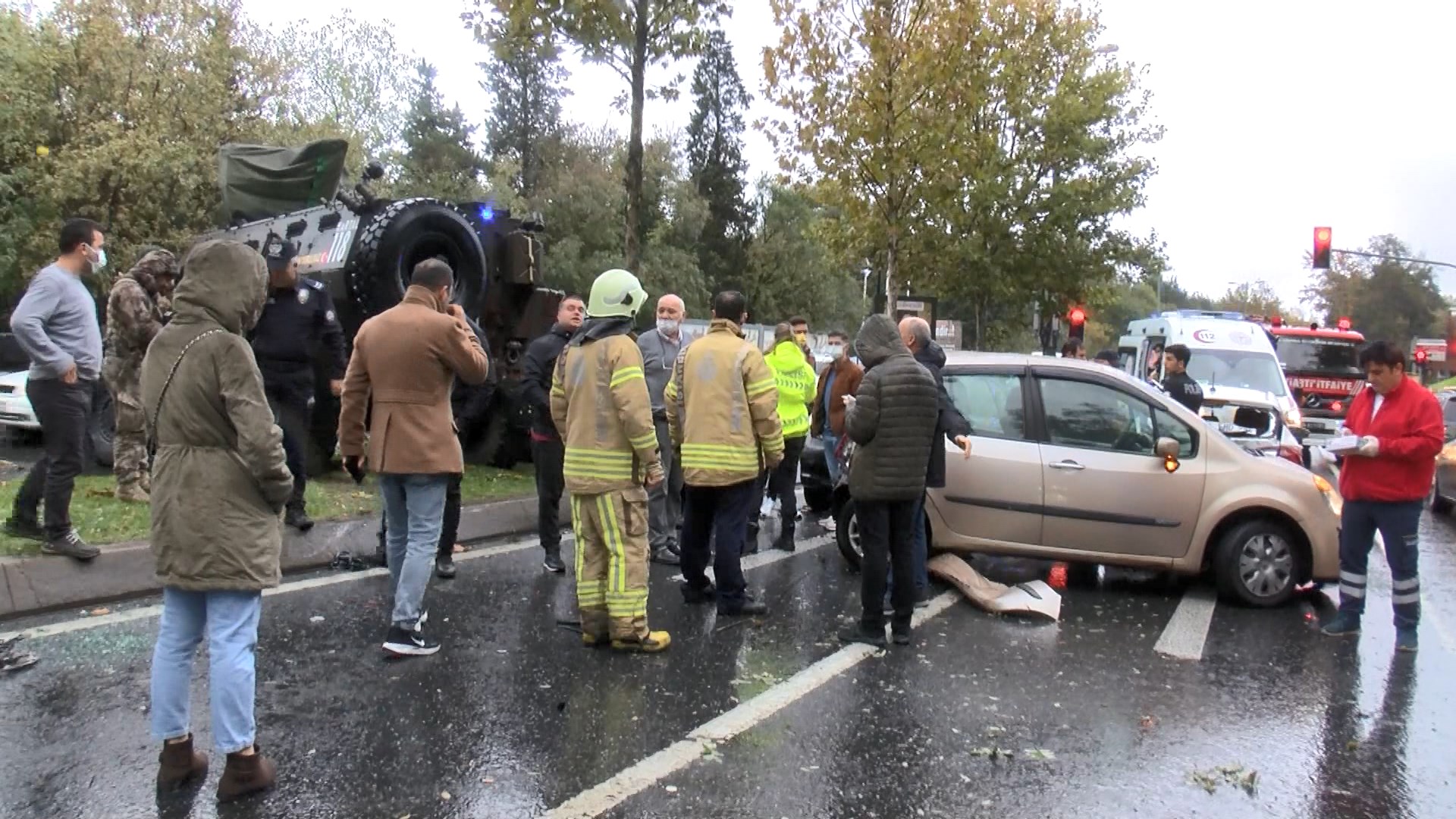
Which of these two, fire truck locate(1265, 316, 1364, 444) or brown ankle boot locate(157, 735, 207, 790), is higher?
fire truck locate(1265, 316, 1364, 444)

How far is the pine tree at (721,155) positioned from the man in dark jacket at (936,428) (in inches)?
1899

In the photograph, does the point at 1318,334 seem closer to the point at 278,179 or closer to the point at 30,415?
the point at 278,179

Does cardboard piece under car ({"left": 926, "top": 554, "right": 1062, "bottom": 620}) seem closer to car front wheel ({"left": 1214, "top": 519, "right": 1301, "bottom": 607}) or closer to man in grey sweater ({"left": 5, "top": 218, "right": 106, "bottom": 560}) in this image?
car front wheel ({"left": 1214, "top": 519, "right": 1301, "bottom": 607})

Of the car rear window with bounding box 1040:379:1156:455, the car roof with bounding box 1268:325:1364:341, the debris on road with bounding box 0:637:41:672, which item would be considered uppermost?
the car roof with bounding box 1268:325:1364:341

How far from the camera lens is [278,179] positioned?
11.6 m

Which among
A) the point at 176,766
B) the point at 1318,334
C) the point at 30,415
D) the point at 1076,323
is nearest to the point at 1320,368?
the point at 1318,334

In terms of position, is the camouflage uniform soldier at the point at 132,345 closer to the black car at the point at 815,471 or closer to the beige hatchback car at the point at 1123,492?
the black car at the point at 815,471

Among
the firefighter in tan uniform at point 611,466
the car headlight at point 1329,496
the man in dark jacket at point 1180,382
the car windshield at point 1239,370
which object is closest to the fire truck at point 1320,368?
the car windshield at point 1239,370

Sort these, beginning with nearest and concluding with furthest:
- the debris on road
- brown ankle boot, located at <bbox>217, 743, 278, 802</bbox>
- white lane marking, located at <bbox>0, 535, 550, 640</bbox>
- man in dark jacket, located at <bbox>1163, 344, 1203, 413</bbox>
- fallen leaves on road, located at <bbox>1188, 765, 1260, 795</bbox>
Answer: brown ankle boot, located at <bbox>217, 743, 278, 802</bbox> < fallen leaves on road, located at <bbox>1188, 765, 1260, 795</bbox> < the debris on road < white lane marking, located at <bbox>0, 535, 550, 640</bbox> < man in dark jacket, located at <bbox>1163, 344, 1203, 413</bbox>

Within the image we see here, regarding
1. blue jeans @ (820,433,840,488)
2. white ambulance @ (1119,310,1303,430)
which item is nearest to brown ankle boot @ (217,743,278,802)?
blue jeans @ (820,433,840,488)

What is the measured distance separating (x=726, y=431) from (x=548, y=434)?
1.62 metres

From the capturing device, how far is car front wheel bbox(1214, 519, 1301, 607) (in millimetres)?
7035

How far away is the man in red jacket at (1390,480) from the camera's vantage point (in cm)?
614

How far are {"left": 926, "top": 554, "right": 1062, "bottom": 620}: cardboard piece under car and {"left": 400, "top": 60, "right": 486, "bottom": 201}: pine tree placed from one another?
41465 millimetres
